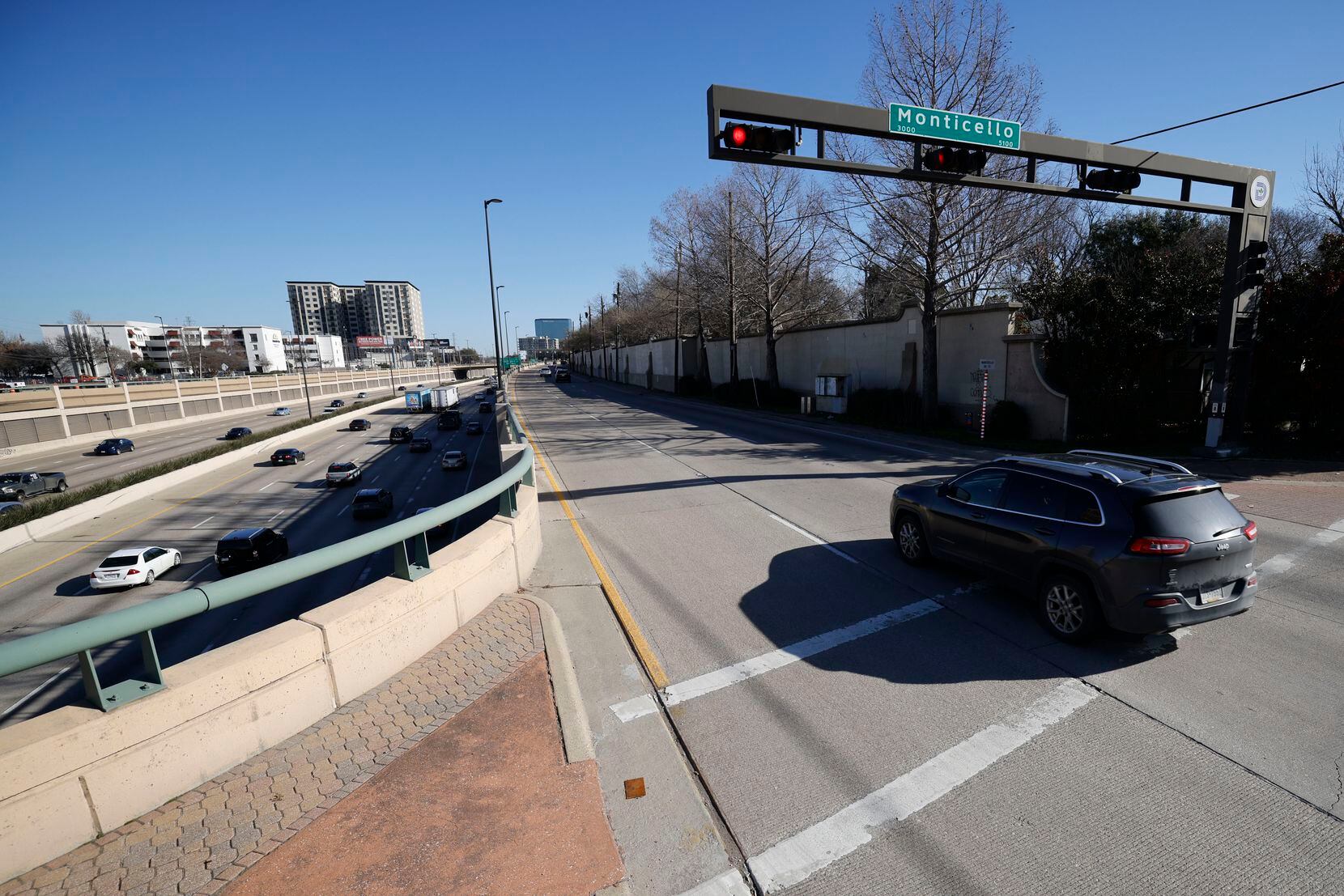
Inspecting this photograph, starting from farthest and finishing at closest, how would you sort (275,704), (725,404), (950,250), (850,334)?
(725,404)
(850,334)
(950,250)
(275,704)

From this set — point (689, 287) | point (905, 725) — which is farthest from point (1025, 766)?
point (689, 287)

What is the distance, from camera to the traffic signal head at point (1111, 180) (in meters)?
11.6

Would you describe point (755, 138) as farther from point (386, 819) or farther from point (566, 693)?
point (386, 819)

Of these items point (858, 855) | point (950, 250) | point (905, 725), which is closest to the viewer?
point (858, 855)

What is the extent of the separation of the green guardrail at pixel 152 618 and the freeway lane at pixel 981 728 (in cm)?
232

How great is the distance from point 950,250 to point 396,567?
22.1 meters

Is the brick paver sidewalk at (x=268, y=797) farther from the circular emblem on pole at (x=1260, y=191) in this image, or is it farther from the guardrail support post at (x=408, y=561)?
the circular emblem on pole at (x=1260, y=191)

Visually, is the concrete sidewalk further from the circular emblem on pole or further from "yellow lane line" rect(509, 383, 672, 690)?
the circular emblem on pole

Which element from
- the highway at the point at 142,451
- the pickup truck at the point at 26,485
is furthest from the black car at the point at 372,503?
the pickup truck at the point at 26,485

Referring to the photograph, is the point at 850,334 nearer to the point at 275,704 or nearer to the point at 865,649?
the point at 865,649

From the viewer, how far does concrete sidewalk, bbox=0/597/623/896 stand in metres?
3.05

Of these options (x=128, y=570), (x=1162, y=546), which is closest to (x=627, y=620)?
(x=1162, y=546)

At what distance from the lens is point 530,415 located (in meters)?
37.6

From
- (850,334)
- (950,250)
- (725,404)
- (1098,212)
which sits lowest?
(725,404)
